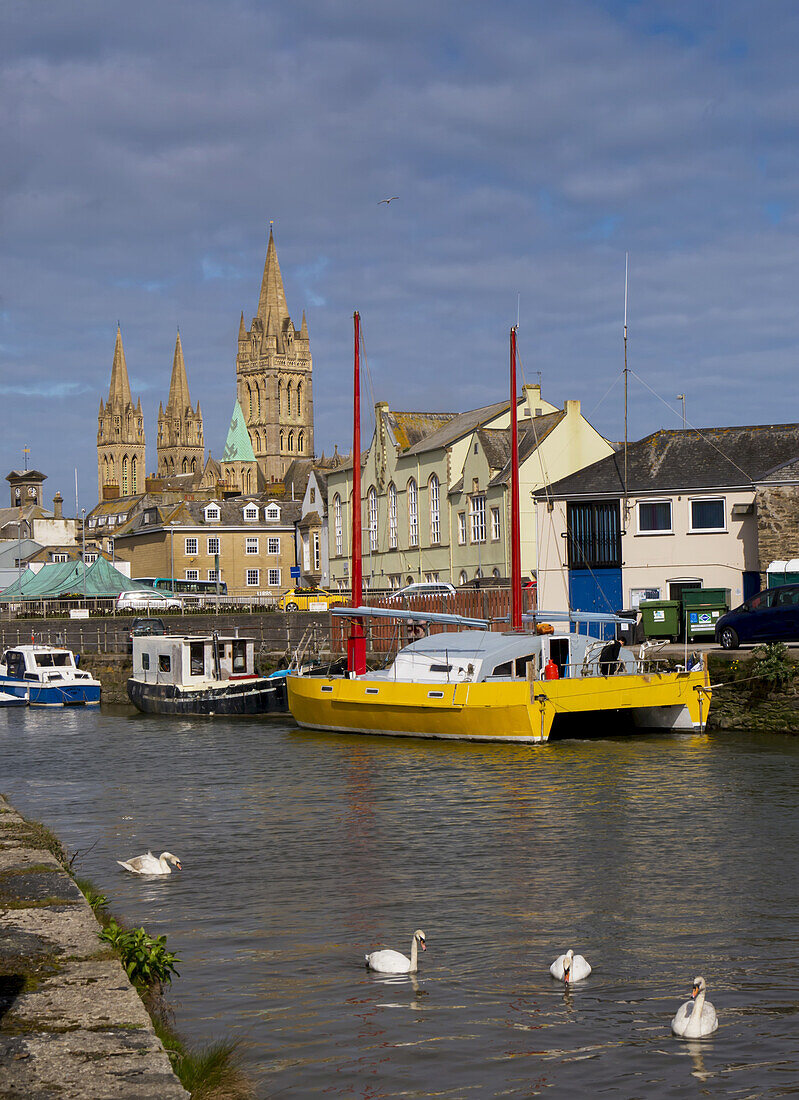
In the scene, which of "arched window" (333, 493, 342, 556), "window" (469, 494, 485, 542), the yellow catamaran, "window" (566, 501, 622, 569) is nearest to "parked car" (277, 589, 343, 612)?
"arched window" (333, 493, 342, 556)

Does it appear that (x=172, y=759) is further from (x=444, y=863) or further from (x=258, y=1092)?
(x=258, y=1092)

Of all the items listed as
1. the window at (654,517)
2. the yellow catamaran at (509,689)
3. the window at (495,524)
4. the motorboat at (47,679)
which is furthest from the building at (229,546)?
the yellow catamaran at (509,689)

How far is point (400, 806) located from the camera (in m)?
23.9

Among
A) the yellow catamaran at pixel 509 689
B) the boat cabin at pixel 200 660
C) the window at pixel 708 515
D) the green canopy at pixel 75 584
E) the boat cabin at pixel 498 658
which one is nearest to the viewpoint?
the yellow catamaran at pixel 509 689

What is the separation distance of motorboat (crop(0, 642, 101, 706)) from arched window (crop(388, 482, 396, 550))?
929 inches

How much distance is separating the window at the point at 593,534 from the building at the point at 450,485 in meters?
4.49

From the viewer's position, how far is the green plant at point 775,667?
3375 cm

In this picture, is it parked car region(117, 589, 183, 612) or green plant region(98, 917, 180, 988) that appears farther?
parked car region(117, 589, 183, 612)

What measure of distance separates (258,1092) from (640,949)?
5466 mm

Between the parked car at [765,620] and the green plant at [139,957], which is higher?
the parked car at [765,620]

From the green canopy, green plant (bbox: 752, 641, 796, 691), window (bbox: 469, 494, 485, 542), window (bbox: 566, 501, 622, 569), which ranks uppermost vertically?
window (bbox: 469, 494, 485, 542)

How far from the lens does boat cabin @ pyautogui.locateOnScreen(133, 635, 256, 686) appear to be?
51719 mm

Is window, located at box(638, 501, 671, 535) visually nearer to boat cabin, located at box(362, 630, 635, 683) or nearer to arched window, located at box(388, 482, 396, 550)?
boat cabin, located at box(362, 630, 635, 683)

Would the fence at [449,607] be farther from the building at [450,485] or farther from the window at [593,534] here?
the building at [450,485]
